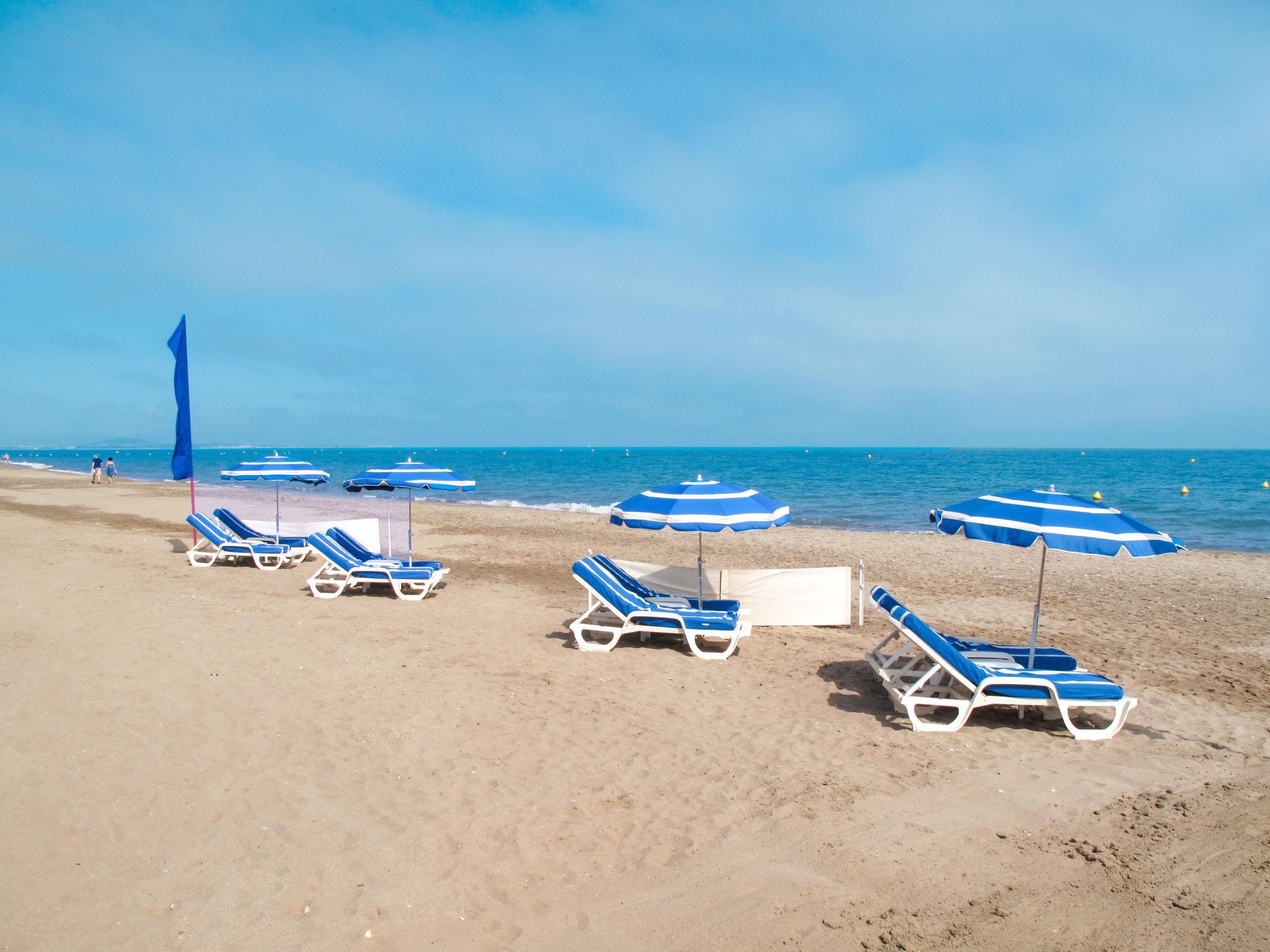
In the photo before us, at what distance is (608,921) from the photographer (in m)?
3.41

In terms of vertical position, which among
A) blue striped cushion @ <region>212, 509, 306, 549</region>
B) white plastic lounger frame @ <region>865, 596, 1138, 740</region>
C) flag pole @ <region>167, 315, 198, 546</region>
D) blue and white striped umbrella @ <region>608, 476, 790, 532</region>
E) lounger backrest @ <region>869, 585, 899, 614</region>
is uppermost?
flag pole @ <region>167, 315, 198, 546</region>

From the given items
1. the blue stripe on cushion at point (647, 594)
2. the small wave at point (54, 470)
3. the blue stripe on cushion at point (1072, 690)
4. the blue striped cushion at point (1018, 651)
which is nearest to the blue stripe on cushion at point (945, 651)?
the blue stripe on cushion at point (1072, 690)

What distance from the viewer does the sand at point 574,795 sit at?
11.2ft

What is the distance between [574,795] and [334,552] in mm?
6820

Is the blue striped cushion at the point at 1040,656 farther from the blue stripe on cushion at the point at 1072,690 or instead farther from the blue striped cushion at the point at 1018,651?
the blue stripe on cushion at the point at 1072,690

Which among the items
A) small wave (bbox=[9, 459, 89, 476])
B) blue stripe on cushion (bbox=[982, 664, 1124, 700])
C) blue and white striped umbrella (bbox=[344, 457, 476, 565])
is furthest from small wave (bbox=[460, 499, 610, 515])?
small wave (bbox=[9, 459, 89, 476])

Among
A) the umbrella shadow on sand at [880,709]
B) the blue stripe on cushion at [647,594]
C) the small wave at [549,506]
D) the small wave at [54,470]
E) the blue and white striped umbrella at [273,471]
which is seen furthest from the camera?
the small wave at [54,470]

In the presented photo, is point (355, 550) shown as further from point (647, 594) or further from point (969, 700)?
point (969, 700)

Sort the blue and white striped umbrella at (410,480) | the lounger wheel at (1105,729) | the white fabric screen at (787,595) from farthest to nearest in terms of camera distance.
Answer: the blue and white striped umbrella at (410,480)
the white fabric screen at (787,595)
the lounger wheel at (1105,729)

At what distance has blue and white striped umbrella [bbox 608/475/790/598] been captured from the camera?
289 inches

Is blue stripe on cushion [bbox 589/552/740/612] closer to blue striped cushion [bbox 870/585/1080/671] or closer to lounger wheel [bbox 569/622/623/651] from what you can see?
lounger wheel [bbox 569/622/623/651]

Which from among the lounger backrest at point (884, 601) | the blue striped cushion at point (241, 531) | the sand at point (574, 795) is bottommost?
the sand at point (574, 795)

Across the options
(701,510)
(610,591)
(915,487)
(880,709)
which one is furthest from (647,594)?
(915,487)

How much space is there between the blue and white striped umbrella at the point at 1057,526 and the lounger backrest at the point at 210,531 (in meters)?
11.2
